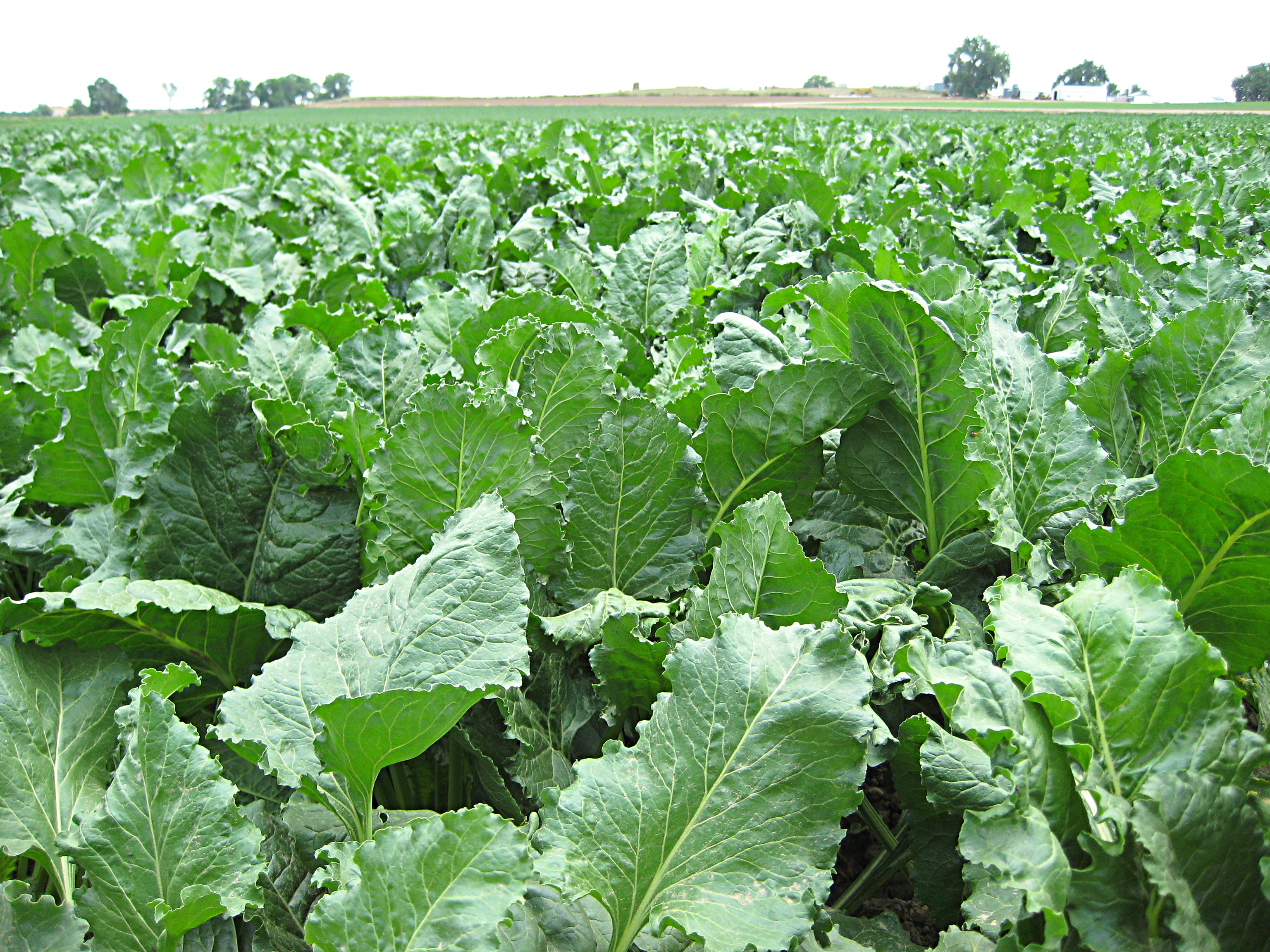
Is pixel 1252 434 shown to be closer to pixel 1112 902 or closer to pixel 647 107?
pixel 1112 902

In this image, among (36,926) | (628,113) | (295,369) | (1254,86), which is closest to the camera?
(36,926)

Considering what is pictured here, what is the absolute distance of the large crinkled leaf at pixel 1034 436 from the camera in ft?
4.91

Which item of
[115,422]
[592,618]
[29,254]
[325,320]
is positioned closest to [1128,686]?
[592,618]

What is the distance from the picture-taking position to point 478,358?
188cm

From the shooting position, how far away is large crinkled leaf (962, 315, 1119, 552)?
58.9 inches

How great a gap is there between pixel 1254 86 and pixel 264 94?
8836 centimetres

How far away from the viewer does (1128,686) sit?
1.04 meters

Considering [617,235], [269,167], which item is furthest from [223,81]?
[617,235]

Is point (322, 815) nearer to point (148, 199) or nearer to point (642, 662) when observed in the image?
point (642, 662)

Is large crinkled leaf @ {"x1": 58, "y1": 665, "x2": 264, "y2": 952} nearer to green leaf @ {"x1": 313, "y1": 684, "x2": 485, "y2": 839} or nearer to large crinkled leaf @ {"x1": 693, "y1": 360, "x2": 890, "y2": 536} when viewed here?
green leaf @ {"x1": 313, "y1": 684, "x2": 485, "y2": 839}

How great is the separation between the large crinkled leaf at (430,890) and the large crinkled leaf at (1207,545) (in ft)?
3.17

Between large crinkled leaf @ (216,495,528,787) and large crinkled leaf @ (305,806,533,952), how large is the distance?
25 cm

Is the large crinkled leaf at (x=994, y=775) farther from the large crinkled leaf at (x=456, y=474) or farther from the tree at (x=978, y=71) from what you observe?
the tree at (x=978, y=71)

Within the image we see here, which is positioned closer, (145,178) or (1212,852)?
(1212,852)
